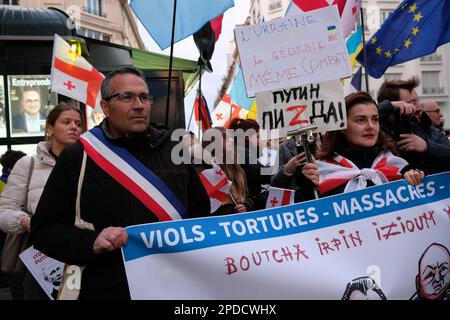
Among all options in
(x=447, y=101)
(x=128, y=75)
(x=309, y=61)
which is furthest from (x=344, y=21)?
(x=447, y=101)

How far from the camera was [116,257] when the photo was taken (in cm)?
260

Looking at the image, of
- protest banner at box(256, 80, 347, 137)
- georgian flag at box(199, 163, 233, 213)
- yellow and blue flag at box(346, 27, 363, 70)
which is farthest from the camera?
yellow and blue flag at box(346, 27, 363, 70)

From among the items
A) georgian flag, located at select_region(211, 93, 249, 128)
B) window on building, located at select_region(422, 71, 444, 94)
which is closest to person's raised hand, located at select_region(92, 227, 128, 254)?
georgian flag, located at select_region(211, 93, 249, 128)

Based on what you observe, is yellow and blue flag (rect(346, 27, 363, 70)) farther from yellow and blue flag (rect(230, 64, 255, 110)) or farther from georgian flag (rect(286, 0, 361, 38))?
yellow and blue flag (rect(230, 64, 255, 110))

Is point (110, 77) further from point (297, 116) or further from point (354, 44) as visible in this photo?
point (354, 44)

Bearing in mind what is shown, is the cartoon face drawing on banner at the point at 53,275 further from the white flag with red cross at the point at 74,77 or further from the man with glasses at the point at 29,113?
the man with glasses at the point at 29,113

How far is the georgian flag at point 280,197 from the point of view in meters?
3.54

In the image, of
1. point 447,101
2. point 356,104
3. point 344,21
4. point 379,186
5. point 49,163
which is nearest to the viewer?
point 379,186

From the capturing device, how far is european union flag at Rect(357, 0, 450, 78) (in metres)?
6.02

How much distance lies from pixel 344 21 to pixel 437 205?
14.2 feet

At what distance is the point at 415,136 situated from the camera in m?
3.37

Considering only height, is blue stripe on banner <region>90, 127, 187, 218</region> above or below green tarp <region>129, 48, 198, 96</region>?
below

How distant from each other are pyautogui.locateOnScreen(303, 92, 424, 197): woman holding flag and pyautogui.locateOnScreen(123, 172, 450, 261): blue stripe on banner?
0.73 ft
